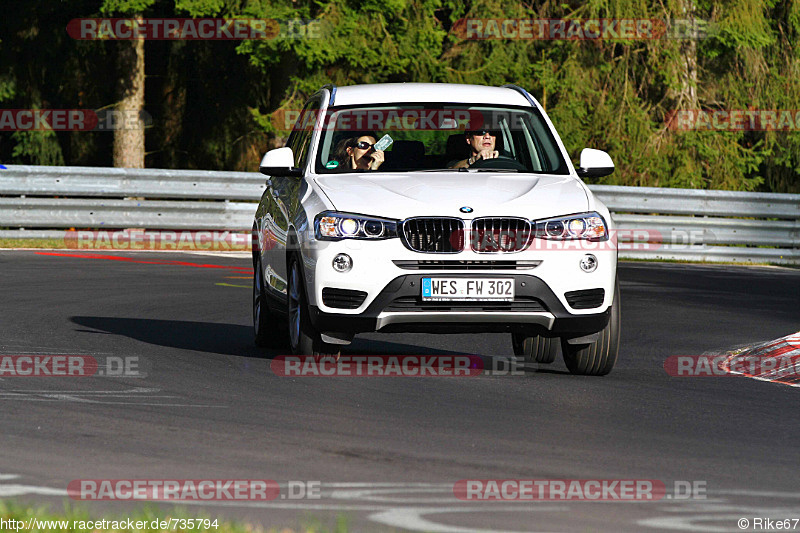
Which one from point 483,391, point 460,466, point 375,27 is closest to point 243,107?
point 375,27

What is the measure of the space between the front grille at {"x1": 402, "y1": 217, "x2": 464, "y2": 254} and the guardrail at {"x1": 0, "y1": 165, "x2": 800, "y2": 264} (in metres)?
13.9

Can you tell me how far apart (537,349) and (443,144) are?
5.42 ft

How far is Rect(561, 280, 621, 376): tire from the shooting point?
9.52 metres

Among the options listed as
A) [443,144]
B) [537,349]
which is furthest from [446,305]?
[443,144]

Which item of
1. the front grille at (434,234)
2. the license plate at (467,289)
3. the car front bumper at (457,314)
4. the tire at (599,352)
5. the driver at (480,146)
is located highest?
the driver at (480,146)

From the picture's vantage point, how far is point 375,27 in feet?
89.7

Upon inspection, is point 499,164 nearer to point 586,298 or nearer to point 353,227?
point 586,298

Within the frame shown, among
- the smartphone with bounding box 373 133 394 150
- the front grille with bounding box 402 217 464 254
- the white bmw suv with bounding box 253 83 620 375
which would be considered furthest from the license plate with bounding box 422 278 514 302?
the smartphone with bounding box 373 133 394 150

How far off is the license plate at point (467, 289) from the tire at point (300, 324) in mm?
870

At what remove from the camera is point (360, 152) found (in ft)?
33.9

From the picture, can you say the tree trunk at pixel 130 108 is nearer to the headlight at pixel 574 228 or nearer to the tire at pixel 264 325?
the tire at pixel 264 325

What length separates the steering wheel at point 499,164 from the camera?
10297mm

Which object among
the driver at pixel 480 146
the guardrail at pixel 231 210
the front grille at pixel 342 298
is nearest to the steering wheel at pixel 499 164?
the driver at pixel 480 146

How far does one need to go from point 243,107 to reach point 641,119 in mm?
8383
